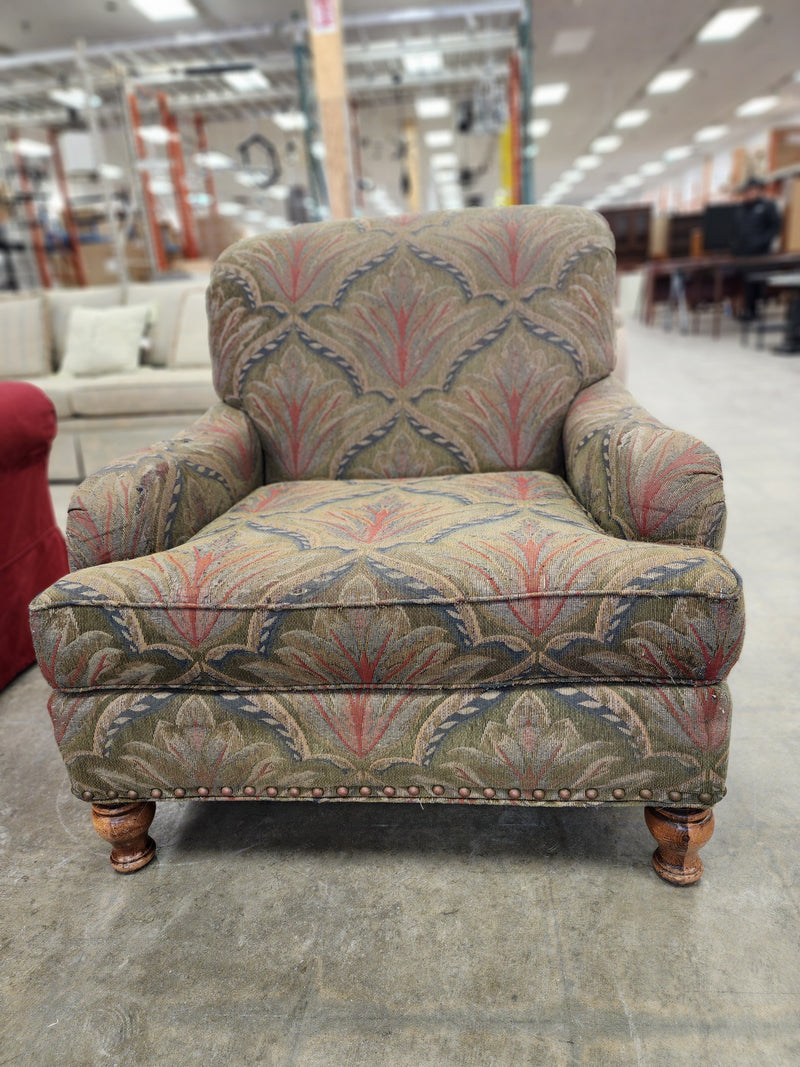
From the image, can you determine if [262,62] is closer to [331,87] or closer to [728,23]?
[331,87]

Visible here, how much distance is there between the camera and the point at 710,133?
12969 millimetres

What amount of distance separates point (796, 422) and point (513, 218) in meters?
2.51

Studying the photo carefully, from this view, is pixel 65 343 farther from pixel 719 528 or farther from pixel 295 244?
pixel 719 528

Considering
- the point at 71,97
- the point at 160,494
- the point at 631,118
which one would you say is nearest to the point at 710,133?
the point at 631,118

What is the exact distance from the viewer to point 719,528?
0.86 m

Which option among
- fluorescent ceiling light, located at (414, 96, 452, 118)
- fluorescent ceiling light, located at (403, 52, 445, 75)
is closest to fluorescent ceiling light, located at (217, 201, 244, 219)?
fluorescent ceiling light, located at (414, 96, 452, 118)

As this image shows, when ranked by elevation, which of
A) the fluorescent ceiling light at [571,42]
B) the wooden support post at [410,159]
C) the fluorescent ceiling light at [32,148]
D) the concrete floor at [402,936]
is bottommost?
the concrete floor at [402,936]

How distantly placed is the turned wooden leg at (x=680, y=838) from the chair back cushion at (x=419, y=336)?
0.68 meters

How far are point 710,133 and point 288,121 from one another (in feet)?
27.1

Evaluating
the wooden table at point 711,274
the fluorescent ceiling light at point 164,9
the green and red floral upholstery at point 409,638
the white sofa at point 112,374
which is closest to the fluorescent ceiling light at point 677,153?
the wooden table at point 711,274

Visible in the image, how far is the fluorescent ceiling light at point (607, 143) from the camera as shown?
12.7 metres

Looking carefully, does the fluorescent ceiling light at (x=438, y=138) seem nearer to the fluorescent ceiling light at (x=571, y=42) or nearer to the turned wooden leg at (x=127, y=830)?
the fluorescent ceiling light at (x=571, y=42)

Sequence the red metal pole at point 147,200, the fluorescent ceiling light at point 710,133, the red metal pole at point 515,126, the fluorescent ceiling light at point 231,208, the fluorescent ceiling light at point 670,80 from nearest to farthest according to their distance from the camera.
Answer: the red metal pole at point 515,126 < the red metal pole at point 147,200 < the fluorescent ceiling light at point 670,80 < the fluorescent ceiling light at point 710,133 < the fluorescent ceiling light at point 231,208

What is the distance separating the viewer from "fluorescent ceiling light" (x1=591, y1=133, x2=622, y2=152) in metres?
12.7
